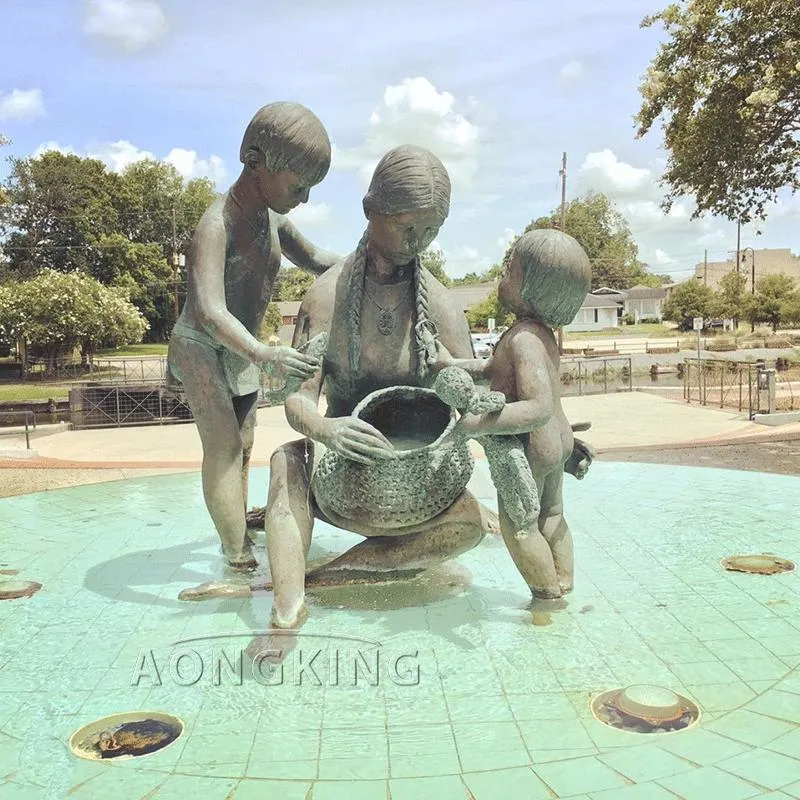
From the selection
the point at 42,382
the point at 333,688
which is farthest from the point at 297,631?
the point at 42,382

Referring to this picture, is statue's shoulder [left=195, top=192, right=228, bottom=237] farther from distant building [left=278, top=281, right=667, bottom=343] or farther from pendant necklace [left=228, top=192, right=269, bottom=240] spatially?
distant building [left=278, top=281, right=667, bottom=343]

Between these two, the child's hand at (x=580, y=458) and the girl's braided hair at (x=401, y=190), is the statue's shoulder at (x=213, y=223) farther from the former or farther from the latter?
the child's hand at (x=580, y=458)

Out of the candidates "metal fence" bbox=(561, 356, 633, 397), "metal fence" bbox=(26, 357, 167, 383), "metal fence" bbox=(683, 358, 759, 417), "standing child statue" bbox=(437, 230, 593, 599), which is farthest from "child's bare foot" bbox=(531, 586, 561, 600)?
"metal fence" bbox=(26, 357, 167, 383)

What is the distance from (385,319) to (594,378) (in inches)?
814

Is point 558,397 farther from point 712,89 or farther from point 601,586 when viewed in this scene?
point 712,89

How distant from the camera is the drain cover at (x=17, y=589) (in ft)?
13.3

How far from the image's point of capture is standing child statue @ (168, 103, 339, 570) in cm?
342

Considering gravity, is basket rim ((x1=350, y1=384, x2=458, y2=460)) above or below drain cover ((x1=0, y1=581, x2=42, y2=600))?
above

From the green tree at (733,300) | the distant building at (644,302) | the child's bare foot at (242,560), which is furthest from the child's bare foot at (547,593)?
the distant building at (644,302)

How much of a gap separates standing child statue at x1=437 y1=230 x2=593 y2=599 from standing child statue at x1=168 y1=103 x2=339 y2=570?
2.49 ft

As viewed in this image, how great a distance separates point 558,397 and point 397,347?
738 mm

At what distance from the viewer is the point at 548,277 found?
3.24 metres

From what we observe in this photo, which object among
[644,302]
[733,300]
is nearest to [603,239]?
[644,302]

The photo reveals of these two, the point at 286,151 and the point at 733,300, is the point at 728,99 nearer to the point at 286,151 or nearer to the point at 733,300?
the point at 286,151
